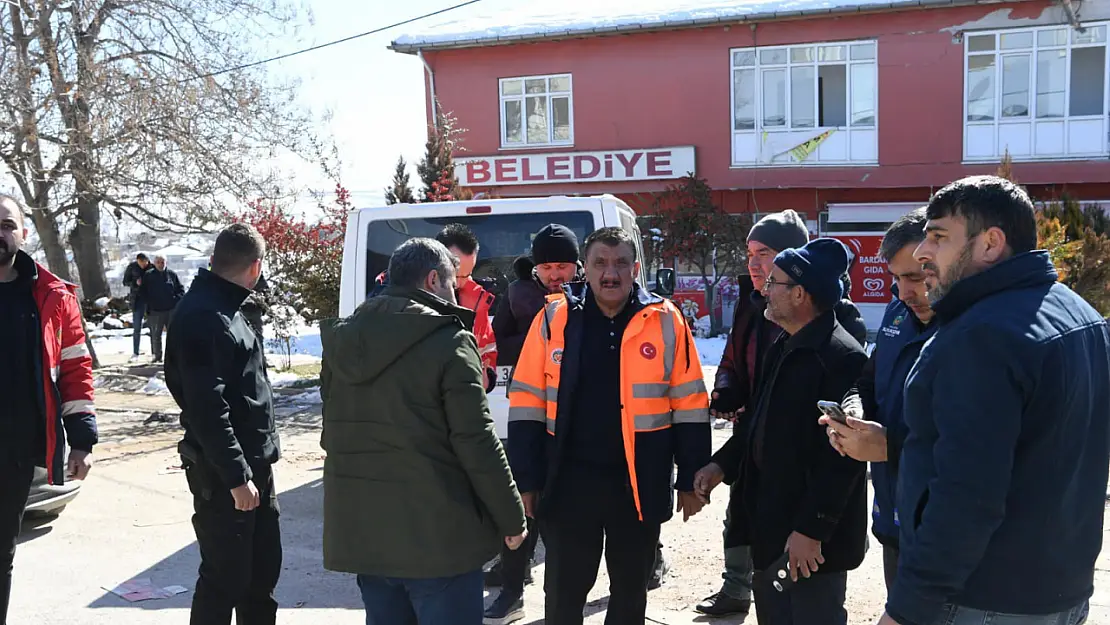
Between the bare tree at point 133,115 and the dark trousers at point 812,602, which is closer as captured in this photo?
the dark trousers at point 812,602

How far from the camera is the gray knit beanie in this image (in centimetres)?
433

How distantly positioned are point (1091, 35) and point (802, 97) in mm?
5797

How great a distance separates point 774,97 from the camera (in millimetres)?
20953

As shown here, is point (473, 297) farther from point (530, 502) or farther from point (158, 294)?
point (158, 294)

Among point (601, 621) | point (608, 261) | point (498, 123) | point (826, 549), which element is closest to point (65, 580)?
point (601, 621)

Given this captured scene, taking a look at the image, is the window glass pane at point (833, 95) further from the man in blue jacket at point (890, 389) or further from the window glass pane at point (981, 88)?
the man in blue jacket at point (890, 389)

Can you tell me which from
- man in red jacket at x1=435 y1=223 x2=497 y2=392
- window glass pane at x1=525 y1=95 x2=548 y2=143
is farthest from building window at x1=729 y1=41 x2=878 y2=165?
man in red jacket at x1=435 y1=223 x2=497 y2=392

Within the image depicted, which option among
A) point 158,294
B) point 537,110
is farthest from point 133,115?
point 537,110

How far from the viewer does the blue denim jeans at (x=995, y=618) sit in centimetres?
220

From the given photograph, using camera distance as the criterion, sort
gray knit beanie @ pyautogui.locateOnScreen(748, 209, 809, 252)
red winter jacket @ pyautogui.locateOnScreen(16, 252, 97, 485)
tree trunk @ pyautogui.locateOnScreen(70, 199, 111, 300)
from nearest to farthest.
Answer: red winter jacket @ pyautogui.locateOnScreen(16, 252, 97, 485)
gray knit beanie @ pyautogui.locateOnScreen(748, 209, 809, 252)
tree trunk @ pyautogui.locateOnScreen(70, 199, 111, 300)

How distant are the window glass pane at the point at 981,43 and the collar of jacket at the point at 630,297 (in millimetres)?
18701

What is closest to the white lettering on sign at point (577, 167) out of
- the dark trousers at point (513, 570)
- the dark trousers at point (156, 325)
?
the dark trousers at point (156, 325)

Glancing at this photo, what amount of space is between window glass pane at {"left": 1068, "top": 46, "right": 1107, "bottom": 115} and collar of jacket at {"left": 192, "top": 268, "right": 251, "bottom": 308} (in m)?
20.2

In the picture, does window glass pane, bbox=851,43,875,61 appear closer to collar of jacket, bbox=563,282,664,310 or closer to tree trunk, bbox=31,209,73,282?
tree trunk, bbox=31,209,73,282
